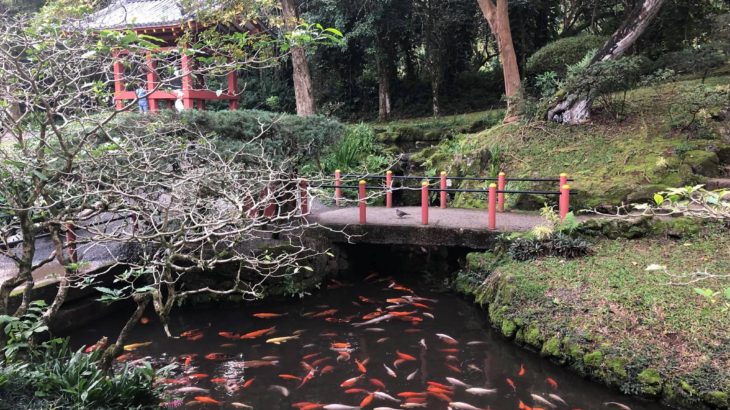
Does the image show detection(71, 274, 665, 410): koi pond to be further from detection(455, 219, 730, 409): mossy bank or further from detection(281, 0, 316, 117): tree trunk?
A: detection(281, 0, 316, 117): tree trunk

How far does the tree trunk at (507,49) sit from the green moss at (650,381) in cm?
891

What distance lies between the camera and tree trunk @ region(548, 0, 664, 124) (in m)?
11.4

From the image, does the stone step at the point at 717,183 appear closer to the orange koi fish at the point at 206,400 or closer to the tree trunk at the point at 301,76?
the orange koi fish at the point at 206,400

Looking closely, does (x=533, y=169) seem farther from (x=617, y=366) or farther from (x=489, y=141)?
(x=617, y=366)

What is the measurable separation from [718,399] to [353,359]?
3749 millimetres

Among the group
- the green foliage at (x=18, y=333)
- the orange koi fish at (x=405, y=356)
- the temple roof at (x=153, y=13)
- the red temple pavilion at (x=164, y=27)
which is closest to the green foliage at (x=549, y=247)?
the orange koi fish at (x=405, y=356)

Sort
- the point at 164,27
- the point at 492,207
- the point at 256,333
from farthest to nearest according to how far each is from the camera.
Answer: the point at 164,27 < the point at 492,207 < the point at 256,333

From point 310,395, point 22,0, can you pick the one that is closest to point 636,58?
point 310,395

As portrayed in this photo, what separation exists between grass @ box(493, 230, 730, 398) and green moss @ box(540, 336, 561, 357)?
0.31ft

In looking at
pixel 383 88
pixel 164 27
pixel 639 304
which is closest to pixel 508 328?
pixel 639 304

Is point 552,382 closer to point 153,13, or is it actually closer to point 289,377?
point 289,377

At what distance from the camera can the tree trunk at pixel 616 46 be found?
11.4 m

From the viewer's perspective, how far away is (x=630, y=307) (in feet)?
19.3

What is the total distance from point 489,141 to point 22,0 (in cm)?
2069
